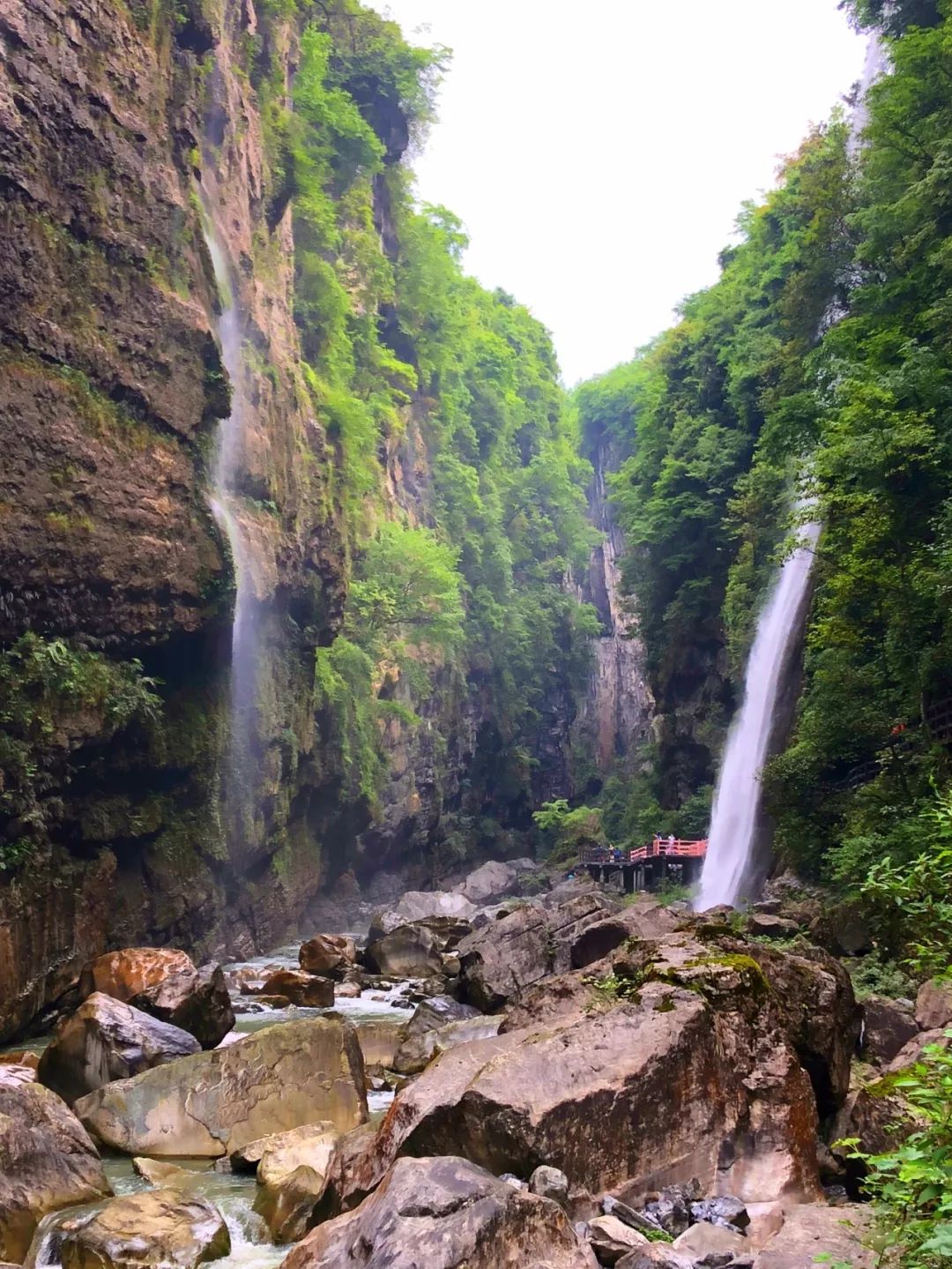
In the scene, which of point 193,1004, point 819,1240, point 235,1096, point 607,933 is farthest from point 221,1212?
point 607,933

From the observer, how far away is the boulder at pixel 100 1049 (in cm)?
846

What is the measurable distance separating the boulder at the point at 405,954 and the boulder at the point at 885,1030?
996cm

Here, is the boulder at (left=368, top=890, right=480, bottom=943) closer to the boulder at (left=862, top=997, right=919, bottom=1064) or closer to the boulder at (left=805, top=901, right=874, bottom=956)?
the boulder at (left=805, top=901, right=874, bottom=956)

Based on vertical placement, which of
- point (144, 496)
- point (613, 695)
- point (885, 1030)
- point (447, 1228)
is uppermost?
point (144, 496)

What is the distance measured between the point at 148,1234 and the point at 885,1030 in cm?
588

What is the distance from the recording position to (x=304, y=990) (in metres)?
14.1

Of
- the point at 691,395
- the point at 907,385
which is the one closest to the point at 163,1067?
the point at 907,385

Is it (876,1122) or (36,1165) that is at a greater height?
(876,1122)

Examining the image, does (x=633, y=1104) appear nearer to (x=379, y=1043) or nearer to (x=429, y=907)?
(x=379, y=1043)

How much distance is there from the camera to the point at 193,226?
1722 centimetres

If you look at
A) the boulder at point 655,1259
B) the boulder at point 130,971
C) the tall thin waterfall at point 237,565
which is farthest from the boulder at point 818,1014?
the tall thin waterfall at point 237,565

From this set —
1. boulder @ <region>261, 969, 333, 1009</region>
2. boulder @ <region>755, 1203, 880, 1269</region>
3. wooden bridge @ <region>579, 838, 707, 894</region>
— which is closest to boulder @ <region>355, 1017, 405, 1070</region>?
boulder @ <region>261, 969, 333, 1009</region>

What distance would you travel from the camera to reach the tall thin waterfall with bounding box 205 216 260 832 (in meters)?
19.0

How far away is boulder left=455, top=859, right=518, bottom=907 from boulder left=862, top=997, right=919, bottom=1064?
23.1 meters
